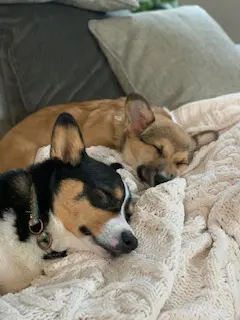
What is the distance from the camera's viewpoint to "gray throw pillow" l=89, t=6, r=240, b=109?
7.63 feet

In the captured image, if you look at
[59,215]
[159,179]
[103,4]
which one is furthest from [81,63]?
[59,215]

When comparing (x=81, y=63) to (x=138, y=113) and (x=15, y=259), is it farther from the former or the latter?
(x=15, y=259)

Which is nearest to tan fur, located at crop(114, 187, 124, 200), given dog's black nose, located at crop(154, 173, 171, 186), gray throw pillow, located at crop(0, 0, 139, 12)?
dog's black nose, located at crop(154, 173, 171, 186)

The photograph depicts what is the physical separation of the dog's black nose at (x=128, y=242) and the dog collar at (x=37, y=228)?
0.20m

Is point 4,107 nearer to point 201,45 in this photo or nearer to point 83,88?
point 83,88

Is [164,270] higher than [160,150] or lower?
higher

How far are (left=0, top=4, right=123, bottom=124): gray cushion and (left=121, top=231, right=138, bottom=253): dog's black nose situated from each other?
101 centimetres

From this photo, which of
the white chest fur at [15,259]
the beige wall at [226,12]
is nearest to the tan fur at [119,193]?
the white chest fur at [15,259]

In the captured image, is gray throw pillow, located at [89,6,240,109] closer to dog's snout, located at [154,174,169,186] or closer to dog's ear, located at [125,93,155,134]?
dog's ear, located at [125,93,155,134]

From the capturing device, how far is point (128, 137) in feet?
7.02

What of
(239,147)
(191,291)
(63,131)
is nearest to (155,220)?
(191,291)

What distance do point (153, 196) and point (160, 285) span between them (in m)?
0.37

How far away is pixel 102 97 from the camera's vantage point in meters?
2.36

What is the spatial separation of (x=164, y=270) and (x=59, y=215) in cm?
33
